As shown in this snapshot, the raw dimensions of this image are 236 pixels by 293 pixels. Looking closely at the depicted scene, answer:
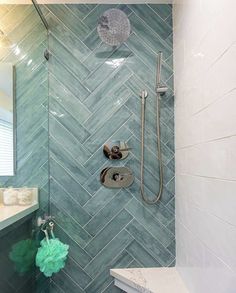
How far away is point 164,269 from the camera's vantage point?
2250mm

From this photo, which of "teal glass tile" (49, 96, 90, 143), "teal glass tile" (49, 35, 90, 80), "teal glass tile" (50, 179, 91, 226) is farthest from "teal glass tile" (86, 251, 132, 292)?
"teal glass tile" (49, 35, 90, 80)

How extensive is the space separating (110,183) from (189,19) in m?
1.29

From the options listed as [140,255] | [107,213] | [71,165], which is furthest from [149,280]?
[71,165]

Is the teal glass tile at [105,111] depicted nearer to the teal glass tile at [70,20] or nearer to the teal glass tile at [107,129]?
the teal glass tile at [107,129]

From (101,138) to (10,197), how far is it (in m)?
0.81

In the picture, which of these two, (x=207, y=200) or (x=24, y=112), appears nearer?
(x=207, y=200)

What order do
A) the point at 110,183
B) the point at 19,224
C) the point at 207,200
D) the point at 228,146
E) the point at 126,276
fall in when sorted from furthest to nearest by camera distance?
the point at 110,183 < the point at 126,276 < the point at 19,224 < the point at 207,200 < the point at 228,146

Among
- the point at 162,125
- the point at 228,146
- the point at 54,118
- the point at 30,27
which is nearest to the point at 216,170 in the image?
the point at 228,146

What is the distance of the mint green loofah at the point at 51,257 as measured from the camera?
2.00m

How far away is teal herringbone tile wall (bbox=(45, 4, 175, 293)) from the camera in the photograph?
88.7 inches

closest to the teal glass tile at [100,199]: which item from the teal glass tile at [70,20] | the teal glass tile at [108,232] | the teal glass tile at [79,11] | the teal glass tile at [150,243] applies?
the teal glass tile at [108,232]

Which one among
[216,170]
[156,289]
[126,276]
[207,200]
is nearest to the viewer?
[216,170]

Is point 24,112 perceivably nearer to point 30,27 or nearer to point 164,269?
point 30,27

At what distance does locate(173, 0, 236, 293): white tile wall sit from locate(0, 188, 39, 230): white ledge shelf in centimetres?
107
